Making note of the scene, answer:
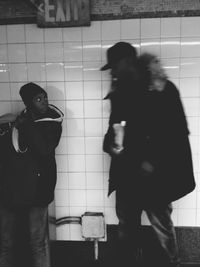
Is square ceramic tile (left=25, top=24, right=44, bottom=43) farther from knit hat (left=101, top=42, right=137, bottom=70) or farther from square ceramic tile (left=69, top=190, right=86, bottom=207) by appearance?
square ceramic tile (left=69, top=190, right=86, bottom=207)

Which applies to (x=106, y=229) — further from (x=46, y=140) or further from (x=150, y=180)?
(x=46, y=140)

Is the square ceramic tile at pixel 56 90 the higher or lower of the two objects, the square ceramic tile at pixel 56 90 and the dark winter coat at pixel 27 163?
the higher

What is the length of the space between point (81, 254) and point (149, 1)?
239 centimetres

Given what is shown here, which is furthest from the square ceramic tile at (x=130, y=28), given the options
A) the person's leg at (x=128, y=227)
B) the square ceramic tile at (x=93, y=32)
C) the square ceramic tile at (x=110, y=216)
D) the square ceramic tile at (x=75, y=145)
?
the square ceramic tile at (x=110, y=216)

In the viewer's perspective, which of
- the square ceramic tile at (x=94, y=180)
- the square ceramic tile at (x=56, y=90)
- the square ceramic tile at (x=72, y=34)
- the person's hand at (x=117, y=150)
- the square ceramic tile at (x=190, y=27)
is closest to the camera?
the person's hand at (x=117, y=150)

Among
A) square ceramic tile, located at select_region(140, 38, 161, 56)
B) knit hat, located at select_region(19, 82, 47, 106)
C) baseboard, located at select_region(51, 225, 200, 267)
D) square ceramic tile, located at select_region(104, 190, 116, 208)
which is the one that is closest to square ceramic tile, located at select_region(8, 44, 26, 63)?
knit hat, located at select_region(19, 82, 47, 106)

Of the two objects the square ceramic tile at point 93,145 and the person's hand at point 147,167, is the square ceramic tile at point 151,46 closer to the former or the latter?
the square ceramic tile at point 93,145

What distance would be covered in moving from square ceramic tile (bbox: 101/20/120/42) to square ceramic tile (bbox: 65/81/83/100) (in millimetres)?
478

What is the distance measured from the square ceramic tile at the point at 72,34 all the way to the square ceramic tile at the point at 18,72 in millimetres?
456

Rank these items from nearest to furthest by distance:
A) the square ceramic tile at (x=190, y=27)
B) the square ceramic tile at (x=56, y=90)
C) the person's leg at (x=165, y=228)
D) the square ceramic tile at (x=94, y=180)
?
the person's leg at (x=165, y=228)
the square ceramic tile at (x=190, y=27)
the square ceramic tile at (x=56, y=90)
the square ceramic tile at (x=94, y=180)

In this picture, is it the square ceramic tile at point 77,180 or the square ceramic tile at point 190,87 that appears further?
the square ceramic tile at point 77,180

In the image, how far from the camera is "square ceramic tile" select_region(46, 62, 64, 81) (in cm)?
288

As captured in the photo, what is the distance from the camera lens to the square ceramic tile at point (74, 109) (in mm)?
2916

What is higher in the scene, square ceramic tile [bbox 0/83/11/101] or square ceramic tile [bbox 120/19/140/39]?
square ceramic tile [bbox 120/19/140/39]
